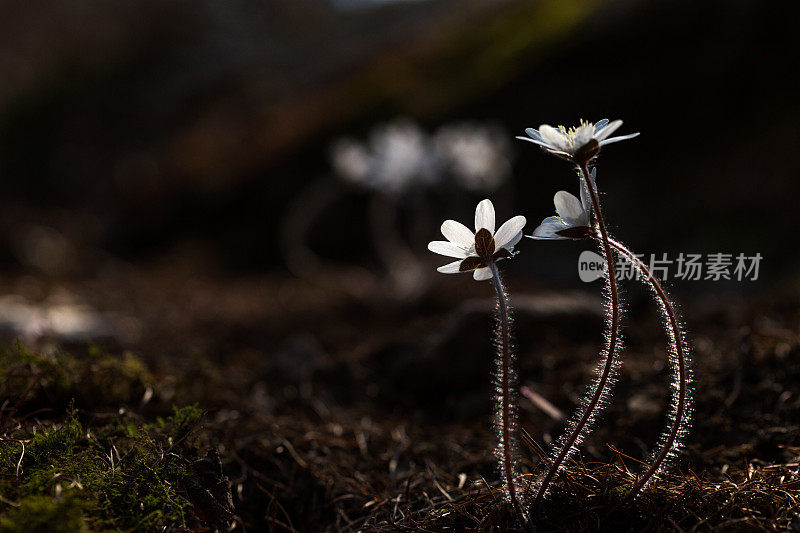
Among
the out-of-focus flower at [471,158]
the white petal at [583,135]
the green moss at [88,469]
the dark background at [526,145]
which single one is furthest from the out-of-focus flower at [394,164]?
the white petal at [583,135]

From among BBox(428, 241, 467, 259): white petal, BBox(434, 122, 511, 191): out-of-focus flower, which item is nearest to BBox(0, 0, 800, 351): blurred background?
BBox(434, 122, 511, 191): out-of-focus flower

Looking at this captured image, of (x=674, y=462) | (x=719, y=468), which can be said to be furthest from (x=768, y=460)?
(x=674, y=462)

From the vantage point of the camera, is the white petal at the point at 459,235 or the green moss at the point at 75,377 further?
the green moss at the point at 75,377

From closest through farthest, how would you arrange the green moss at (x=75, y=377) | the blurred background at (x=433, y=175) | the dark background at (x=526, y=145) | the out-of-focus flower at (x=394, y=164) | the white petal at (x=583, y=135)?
the white petal at (x=583, y=135) < the green moss at (x=75, y=377) < the out-of-focus flower at (x=394, y=164) < the blurred background at (x=433, y=175) < the dark background at (x=526, y=145)

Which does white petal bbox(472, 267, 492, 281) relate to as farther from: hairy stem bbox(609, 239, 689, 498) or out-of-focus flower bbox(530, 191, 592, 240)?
hairy stem bbox(609, 239, 689, 498)

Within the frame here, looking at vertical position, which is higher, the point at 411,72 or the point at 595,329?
the point at 411,72

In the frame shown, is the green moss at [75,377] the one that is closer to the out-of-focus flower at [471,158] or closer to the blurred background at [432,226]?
the blurred background at [432,226]

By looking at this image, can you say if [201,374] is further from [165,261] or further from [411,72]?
Result: [411,72]
